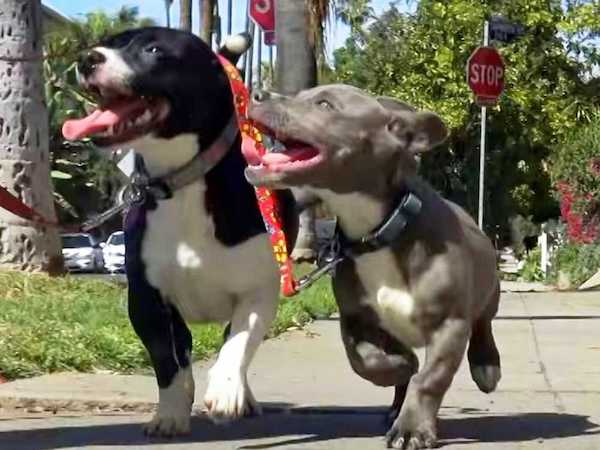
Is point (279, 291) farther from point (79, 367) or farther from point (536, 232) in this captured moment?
point (536, 232)

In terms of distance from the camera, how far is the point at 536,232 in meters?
41.7

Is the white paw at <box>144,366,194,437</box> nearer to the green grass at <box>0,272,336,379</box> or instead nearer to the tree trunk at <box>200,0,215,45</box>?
the green grass at <box>0,272,336,379</box>

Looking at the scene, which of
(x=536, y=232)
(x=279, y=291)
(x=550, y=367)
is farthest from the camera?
(x=536, y=232)

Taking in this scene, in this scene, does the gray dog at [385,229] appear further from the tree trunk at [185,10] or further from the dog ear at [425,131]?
the tree trunk at [185,10]

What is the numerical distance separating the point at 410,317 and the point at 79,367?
3.12 metres

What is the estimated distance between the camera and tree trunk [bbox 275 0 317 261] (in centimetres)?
1198

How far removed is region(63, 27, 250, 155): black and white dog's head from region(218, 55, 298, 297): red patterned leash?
0.40 feet

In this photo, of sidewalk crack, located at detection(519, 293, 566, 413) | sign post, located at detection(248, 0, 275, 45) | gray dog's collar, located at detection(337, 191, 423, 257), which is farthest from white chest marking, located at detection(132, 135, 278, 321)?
sign post, located at detection(248, 0, 275, 45)

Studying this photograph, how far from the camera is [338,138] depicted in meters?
4.63

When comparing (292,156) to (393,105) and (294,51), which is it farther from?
(294,51)

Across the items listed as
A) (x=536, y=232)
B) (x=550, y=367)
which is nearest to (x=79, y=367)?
(x=550, y=367)

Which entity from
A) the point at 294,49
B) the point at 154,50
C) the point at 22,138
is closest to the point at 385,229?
the point at 154,50

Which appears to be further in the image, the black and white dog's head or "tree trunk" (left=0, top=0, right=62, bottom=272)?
"tree trunk" (left=0, top=0, right=62, bottom=272)

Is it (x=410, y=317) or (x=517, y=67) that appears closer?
(x=410, y=317)
